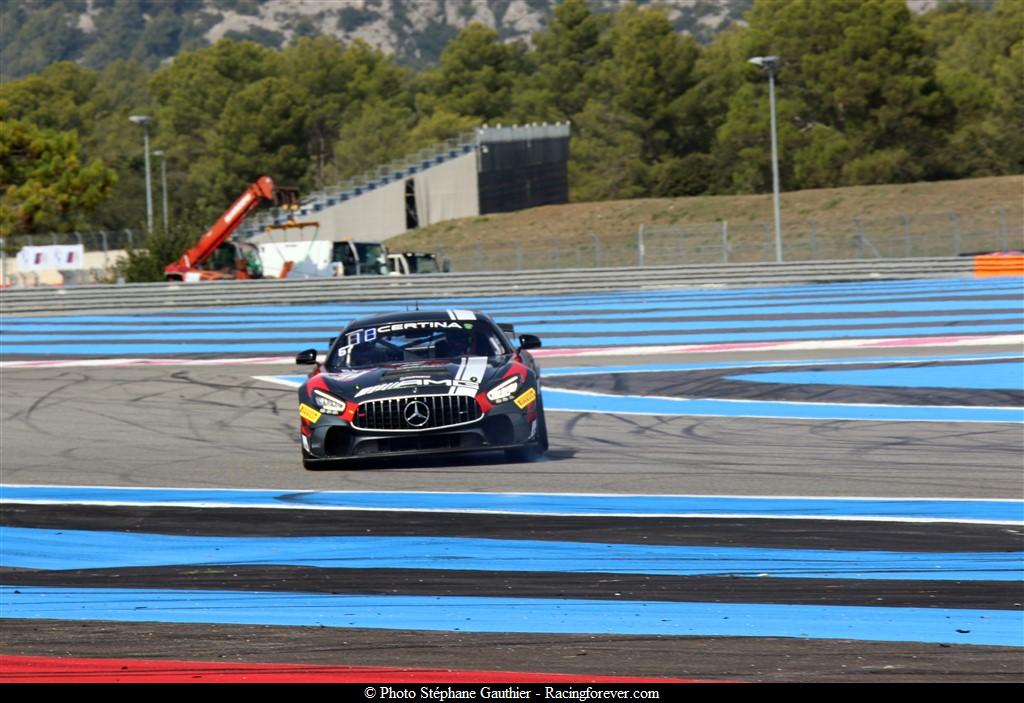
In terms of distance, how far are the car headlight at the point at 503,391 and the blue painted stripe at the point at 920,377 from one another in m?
6.97

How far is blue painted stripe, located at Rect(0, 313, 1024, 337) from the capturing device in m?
27.4

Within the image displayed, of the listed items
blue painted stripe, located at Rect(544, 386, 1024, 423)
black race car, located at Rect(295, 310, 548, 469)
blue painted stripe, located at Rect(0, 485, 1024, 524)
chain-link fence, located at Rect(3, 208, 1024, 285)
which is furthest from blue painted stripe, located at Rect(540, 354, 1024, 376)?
chain-link fence, located at Rect(3, 208, 1024, 285)

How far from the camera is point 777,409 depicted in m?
15.9

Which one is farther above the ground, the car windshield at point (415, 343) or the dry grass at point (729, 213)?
the dry grass at point (729, 213)

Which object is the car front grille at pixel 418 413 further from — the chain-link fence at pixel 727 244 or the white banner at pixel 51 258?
the white banner at pixel 51 258

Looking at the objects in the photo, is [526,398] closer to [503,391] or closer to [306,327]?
[503,391]

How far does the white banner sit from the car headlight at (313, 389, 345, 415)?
1735 inches

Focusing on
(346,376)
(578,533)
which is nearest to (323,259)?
(346,376)

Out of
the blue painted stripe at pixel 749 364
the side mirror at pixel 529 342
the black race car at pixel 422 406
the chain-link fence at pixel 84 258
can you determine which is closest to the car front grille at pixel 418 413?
the black race car at pixel 422 406

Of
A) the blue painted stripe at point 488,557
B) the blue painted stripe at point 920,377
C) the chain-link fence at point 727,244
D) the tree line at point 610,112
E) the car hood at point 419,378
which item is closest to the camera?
the blue painted stripe at point 488,557

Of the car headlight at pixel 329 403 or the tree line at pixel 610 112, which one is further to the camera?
the tree line at pixel 610 112

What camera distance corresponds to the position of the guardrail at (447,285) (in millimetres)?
36344

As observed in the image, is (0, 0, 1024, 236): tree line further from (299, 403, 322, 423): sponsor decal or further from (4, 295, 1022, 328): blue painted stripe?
(299, 403, 322, 423): sponsor decal

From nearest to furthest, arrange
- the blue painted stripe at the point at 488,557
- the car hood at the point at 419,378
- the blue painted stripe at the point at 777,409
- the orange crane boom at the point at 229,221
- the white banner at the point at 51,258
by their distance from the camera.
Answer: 1. the blue painted stripe at the point at 488,557
2. the car hood at the point at 419,378
3. the blue painted stripe at the point at 777,409
4. the orange crane boom at the point at 229,221
5. the white banner at the point at 51,258
